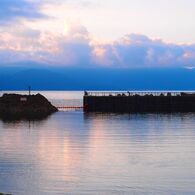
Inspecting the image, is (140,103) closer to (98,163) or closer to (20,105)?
(20,105)

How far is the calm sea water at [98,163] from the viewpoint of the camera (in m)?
31.5

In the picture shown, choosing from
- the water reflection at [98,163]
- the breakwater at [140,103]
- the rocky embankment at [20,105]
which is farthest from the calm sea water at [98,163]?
the breakwater at [140,103]

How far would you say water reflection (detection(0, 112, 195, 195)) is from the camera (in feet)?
104

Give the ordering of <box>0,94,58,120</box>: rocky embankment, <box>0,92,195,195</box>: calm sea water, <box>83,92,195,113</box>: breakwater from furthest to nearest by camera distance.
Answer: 1. <box>83,92,195,113</box>: breakwater
2. <box>0,94,58,120</box>: rocky embankment
3. <box>0,92,195,195</box>: calm sea water

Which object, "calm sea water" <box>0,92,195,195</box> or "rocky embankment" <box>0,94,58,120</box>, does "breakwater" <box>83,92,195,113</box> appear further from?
"calm sea water" <box>0,92,195,195</box>

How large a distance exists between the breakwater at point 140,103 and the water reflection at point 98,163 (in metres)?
56.0

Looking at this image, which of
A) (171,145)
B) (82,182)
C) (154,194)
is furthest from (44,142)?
(154,194)

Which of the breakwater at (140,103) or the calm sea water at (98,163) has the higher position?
the breakwater at (140,103)

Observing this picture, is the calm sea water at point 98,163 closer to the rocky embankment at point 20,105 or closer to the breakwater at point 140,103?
the rocky embankment at point 20,105

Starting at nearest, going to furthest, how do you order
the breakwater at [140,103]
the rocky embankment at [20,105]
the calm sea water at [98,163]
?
1. the calm sea water at [98,163]
2. the rocky embankment at [20,105]
3. the breakwater at [140,103]

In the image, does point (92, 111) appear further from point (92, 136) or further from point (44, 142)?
point (44, 142)

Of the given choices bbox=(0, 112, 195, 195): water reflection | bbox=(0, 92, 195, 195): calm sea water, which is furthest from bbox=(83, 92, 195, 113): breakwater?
bbox=(0, 92, 195, 195): calm sea water

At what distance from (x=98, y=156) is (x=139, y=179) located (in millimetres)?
10898

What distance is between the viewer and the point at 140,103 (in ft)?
407
